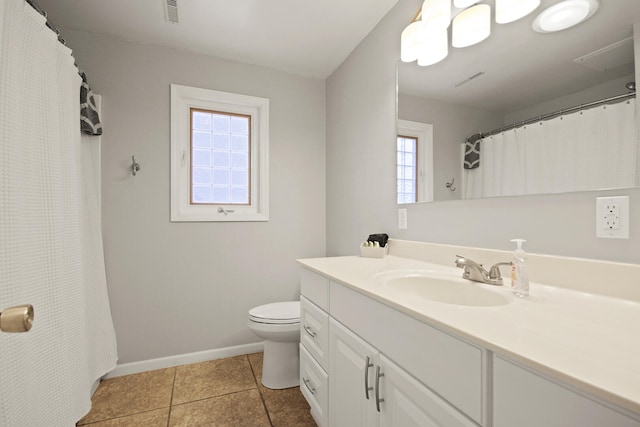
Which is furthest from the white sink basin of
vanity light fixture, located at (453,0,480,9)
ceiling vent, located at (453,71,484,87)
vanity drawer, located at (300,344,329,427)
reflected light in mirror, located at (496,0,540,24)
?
vanity light fixture, located at (453,0,480,9)

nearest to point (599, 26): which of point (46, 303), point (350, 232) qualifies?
point (350, 232)

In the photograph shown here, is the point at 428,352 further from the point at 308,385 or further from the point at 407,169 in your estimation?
the point at 407,169

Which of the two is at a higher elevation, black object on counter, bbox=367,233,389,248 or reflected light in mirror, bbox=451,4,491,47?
reflected light in mirror, bbox=451,4,491,47

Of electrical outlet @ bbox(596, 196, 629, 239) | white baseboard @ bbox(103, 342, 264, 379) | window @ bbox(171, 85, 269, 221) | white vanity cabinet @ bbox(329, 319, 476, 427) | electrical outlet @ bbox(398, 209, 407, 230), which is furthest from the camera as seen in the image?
window @ bbox(171, 85, 269, 221)

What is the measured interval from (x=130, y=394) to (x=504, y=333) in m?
2.15

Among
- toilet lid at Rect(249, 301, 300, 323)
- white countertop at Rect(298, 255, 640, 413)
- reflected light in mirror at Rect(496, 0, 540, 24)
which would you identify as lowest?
toilet lid at Rect(249, 301, 300, 323)

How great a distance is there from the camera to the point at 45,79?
1206 millimetres

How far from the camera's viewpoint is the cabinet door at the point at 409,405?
2.12 ft

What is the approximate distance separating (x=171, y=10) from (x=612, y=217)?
93.0 inches

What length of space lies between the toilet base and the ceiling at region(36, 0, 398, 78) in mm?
2087

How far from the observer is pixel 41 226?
3.76ft

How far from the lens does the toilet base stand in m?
1.83

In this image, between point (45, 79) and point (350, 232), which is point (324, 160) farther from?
point (45, 79)

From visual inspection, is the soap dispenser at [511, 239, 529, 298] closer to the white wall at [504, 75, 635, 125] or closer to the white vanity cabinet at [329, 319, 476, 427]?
the white vanity cabinet at [329, 319, 476, 427]
